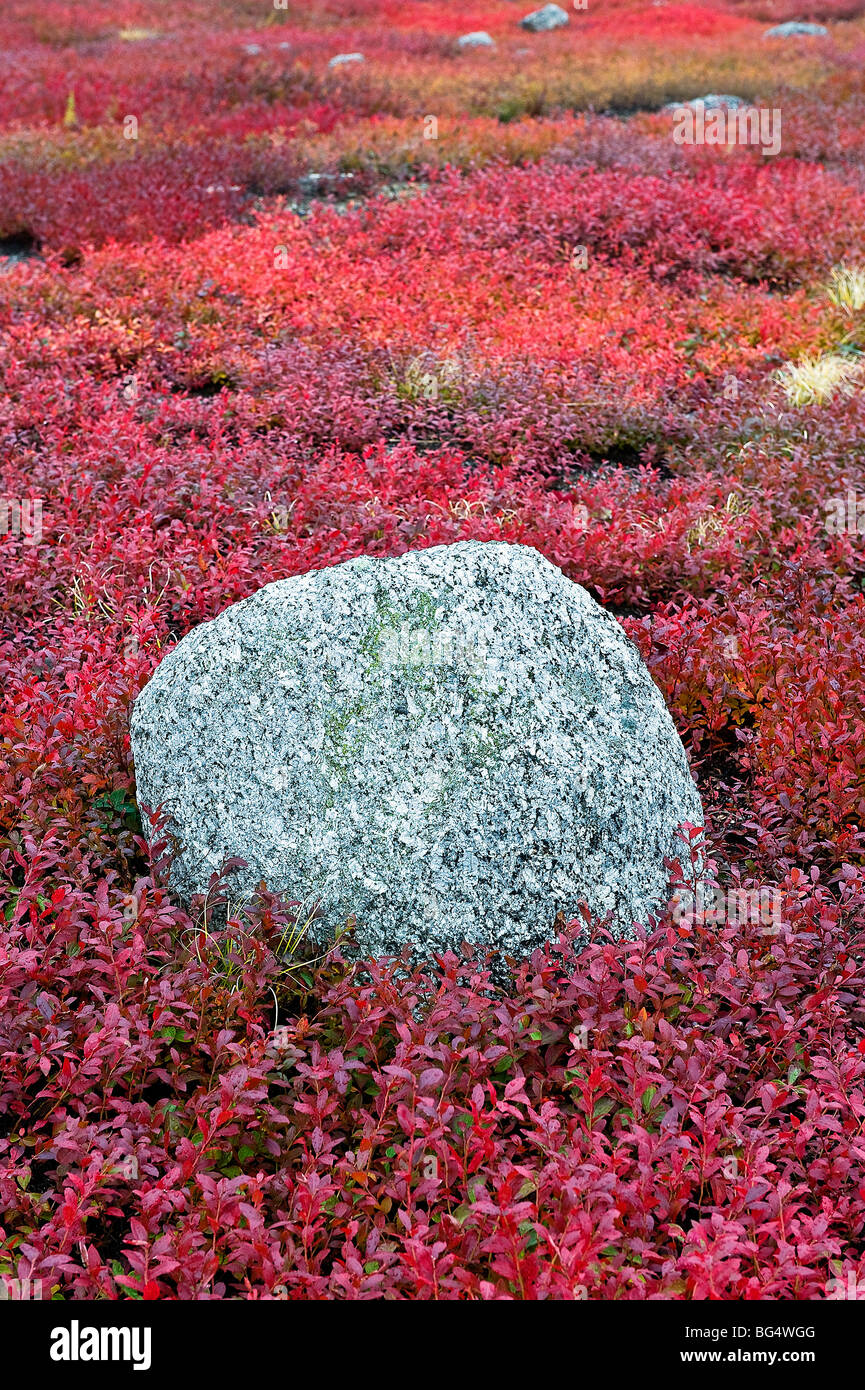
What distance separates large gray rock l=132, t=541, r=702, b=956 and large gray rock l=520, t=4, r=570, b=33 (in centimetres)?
3220

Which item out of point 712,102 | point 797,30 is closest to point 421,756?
point 712,102

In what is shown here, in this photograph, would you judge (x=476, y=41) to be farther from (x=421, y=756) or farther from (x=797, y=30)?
(x=421, y=756)

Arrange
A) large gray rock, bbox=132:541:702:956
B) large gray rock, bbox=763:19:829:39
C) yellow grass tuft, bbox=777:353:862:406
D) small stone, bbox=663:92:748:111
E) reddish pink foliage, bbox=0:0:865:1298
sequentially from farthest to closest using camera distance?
large gray rock, bbox=763:19:829:39 < small stone, bbox=663:92:748:111 < yellow grass tuft, bbox=777:353:862:406 < large gray rock, bbox=132:541:702:956 < reddish pink foliage, bbox=0:0:865:1298

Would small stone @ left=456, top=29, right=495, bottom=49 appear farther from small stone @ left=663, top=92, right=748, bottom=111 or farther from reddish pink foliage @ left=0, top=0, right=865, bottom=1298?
reddish pink foliage @ left=0, top=0, right=865, bottom=1298

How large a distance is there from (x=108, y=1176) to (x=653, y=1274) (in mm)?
1475

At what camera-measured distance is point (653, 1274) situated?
9.07 feet

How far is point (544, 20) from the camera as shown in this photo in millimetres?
30484

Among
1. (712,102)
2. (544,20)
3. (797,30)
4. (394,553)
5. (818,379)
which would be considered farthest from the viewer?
(544,20)

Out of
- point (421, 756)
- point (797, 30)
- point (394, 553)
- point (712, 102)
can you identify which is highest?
point (797, 30)

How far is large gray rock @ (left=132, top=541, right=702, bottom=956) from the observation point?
3771mm

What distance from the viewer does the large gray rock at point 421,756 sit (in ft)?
12.4

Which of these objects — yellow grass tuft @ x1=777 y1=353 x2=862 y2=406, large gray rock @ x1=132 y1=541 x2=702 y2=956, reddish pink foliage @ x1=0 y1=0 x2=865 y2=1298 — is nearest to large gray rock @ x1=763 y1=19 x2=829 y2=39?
reddish pink foliage @ x1=0 y1=0 x2=865 y2=1298

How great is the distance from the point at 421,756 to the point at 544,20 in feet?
109
